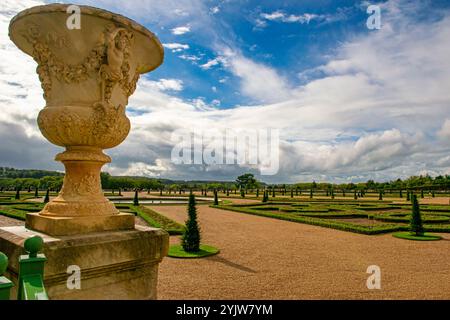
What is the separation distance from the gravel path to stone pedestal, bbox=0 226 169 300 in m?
3.87

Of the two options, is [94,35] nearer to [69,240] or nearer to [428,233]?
[69,240]

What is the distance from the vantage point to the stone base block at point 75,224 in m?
2.33

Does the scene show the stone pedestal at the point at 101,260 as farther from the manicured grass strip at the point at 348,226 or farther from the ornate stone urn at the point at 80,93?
the manicured grass strip at the point at 348,226

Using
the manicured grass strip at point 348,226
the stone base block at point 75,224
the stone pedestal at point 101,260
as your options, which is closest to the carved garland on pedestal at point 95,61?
Answer: the stone base block at point 75,224

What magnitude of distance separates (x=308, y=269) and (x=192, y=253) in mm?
3520

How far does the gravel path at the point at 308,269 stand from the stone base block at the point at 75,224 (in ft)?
13.1

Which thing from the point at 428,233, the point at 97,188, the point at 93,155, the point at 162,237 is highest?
the point at 93,155

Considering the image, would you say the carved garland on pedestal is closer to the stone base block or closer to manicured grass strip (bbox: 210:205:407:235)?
the stone base block

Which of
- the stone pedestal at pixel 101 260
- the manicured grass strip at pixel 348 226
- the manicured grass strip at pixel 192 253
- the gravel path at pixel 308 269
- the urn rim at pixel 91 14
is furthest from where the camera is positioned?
the manicured grass strip at pixel 348 226

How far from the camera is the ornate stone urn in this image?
235 centimetres

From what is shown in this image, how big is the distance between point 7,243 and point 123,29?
1.83 metres

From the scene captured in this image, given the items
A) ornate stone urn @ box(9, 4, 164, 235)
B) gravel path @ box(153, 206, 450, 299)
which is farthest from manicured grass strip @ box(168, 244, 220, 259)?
ornate stone urn @ box(9, 4, 164, 235)
